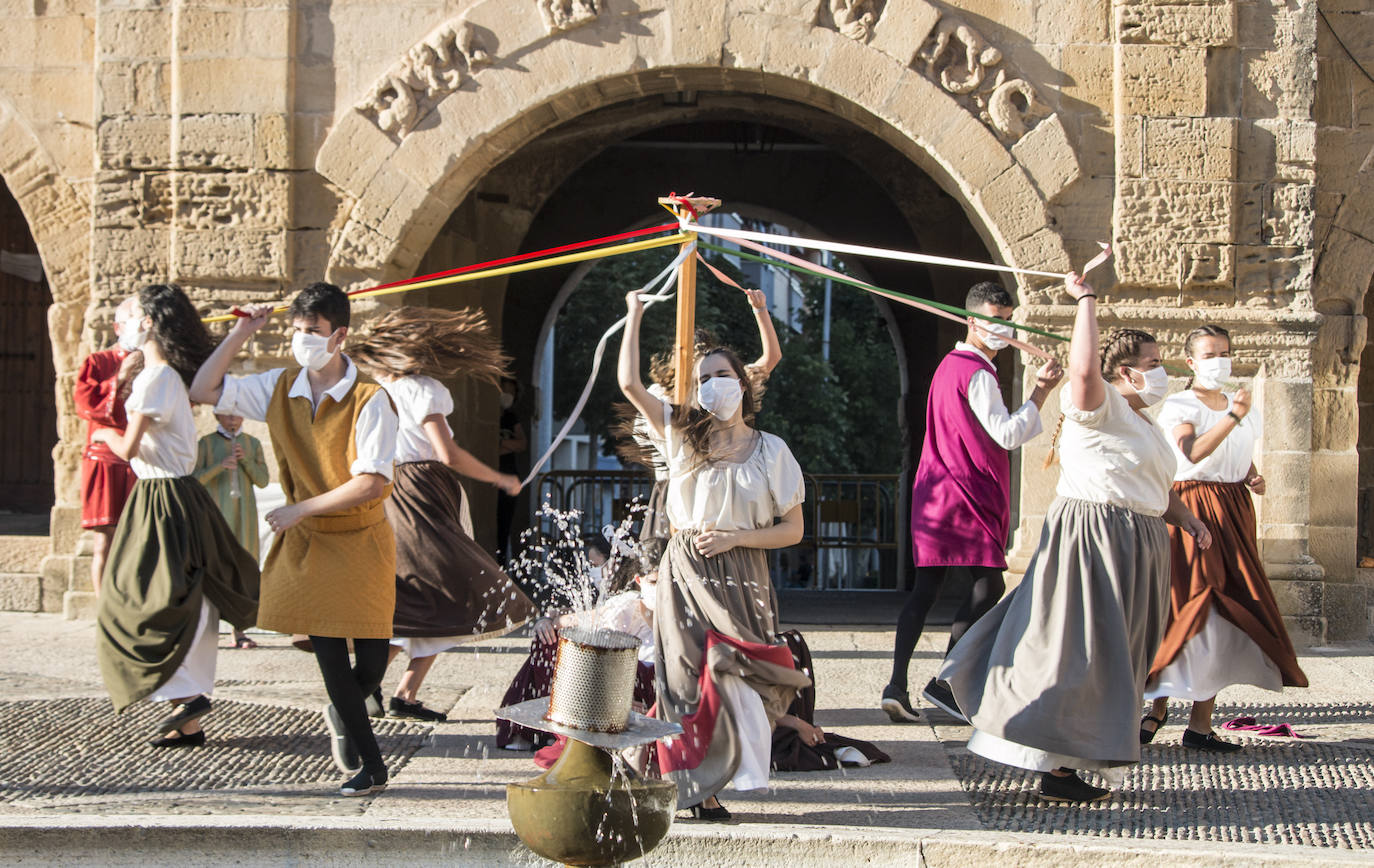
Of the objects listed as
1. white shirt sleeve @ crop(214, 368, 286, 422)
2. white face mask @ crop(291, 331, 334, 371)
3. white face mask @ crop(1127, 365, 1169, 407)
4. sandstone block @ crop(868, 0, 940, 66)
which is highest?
sandstone block @ crop(868, 0, 940, 66)

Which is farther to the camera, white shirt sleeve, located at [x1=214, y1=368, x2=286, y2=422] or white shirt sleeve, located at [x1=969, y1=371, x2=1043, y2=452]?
white shirt sleeve, located at [x1=969, y1=371, x2=1043, y2=452]

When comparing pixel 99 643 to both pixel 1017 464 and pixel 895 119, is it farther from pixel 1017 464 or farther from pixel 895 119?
pixel 1017 464

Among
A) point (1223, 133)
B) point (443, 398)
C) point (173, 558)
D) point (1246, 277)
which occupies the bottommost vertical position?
point (173, 558)

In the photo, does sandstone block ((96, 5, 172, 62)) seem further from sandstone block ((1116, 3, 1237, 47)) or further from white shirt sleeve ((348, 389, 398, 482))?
sandstone block ((1116, 3, 1237, 47))

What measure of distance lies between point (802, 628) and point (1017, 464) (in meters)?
1.67

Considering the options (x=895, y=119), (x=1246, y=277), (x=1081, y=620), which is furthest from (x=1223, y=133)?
(x=1081, y=620)

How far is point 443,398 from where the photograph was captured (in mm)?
5758

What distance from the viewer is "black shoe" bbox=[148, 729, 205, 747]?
5363 mm

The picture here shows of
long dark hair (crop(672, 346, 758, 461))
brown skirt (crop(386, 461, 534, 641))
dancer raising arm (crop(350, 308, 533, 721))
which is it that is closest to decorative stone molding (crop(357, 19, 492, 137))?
dancer raising arm (crop(350, 308, 533, 721))

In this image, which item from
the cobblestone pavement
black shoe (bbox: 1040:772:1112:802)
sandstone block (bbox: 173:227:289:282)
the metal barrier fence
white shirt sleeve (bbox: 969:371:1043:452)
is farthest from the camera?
the metal barrier fence

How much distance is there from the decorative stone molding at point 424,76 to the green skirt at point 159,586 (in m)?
3.42

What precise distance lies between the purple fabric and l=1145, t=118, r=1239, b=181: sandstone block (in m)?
2.68

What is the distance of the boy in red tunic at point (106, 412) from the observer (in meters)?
5.65

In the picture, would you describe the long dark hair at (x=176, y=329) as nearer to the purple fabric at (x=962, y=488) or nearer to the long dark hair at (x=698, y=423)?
the long dark hair at (x=698, y=423)
